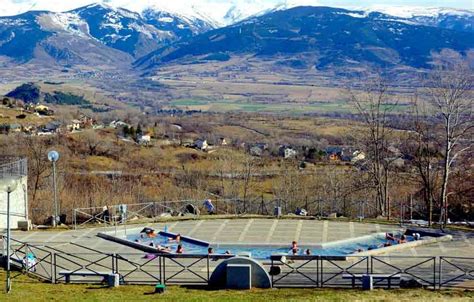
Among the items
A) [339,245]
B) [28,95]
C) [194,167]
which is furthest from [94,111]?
[339,245]

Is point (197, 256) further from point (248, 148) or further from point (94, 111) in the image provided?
point (94, 111)

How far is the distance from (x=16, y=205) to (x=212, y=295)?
60.9 feet

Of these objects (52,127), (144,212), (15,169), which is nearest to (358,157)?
(52,127)

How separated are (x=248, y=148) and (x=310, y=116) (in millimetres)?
74581

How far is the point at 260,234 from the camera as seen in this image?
34250mm

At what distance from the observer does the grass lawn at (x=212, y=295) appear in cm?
2220

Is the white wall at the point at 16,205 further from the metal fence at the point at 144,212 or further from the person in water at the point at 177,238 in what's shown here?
the person in water at the point at 177,238

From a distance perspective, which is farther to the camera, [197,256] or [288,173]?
[288,173]

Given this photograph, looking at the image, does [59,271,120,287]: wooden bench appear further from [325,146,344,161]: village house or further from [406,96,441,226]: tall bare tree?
[325,146,344,161]: village house

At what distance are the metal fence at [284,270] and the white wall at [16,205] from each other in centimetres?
693

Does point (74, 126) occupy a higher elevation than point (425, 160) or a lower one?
lower

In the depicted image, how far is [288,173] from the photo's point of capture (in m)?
80.4

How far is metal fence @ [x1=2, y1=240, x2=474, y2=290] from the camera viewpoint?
80.0ft

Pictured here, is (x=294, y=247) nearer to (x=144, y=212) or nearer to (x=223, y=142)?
(x=144, y=212)
